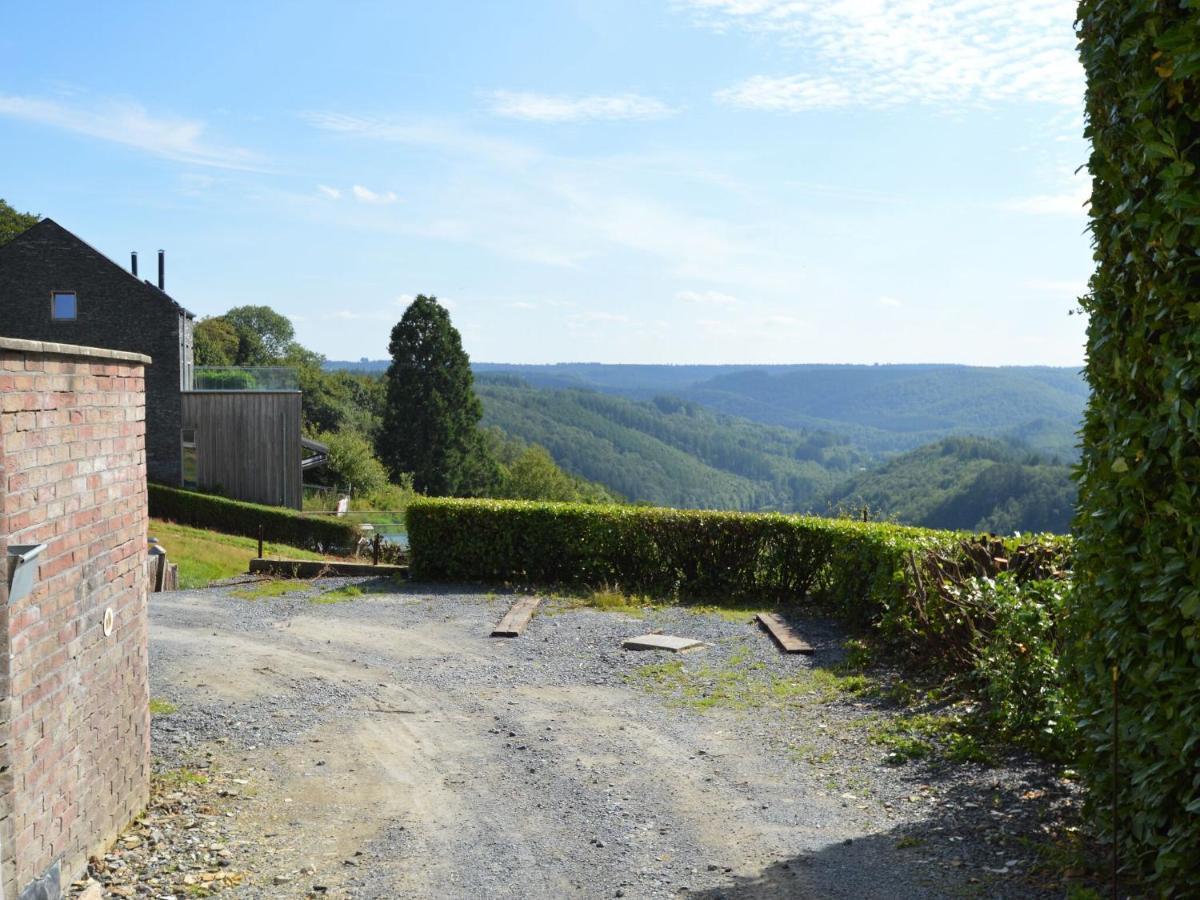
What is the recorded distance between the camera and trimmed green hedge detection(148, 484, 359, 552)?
32.5m

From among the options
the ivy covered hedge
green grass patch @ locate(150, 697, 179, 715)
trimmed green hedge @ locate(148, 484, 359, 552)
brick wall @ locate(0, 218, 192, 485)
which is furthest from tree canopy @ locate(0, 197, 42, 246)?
the ivy covered hedge

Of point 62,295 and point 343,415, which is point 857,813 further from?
point 343,415

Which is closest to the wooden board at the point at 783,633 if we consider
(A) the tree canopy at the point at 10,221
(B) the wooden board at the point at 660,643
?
(B) the wooden board at the point at 660,643

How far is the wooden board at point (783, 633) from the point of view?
10098 mm

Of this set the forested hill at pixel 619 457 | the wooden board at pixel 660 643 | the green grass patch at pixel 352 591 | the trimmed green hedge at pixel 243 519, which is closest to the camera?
the wooden board at pixel 660 643

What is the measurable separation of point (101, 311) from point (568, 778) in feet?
111

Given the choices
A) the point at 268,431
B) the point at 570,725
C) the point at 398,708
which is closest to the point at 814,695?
the point at 570,725

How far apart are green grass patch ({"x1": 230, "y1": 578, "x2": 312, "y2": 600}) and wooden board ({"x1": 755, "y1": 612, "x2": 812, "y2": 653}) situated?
663cm

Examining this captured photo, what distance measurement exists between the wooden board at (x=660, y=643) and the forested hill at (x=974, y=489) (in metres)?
58.1

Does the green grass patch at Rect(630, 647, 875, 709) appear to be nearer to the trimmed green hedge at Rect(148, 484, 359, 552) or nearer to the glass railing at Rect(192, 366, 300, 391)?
the trimmed green hedge at Rect(148, 484, 359, 552)

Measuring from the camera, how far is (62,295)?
34188mm

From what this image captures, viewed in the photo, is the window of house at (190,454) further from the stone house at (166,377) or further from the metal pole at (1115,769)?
the metal pole at (1115,769)

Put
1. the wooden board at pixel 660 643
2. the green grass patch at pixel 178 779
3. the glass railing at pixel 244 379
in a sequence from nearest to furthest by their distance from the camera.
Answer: the green grass patch at pixel 178 779 < the wooden board at pixel 660 643 < the glass railing at pixel 244 379

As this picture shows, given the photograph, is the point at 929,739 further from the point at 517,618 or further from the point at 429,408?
the point at 429,408
